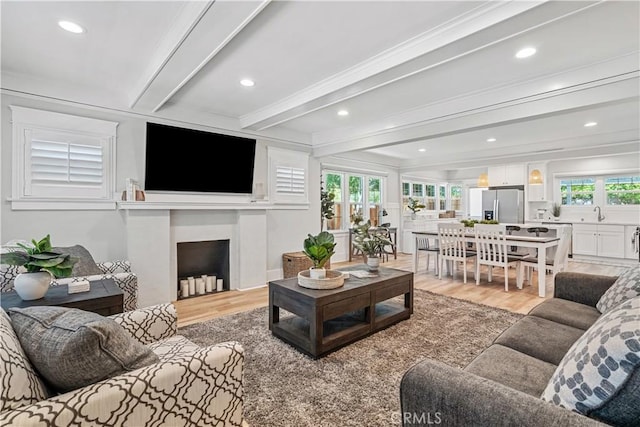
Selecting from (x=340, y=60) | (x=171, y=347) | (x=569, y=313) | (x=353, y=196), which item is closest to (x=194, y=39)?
(x=340, y=60)

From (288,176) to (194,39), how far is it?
3073 mm

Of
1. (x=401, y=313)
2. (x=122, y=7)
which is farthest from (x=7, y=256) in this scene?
(x=401, y=313)

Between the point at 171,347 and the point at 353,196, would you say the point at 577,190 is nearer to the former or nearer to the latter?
the point at 353,196

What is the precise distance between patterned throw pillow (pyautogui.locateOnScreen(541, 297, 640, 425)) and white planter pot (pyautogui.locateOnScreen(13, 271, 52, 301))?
8.60 feet

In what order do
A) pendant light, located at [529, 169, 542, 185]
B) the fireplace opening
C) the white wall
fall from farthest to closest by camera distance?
pendant light, located at [529, 169, 542, 185] < the fireplace opening < the white wall

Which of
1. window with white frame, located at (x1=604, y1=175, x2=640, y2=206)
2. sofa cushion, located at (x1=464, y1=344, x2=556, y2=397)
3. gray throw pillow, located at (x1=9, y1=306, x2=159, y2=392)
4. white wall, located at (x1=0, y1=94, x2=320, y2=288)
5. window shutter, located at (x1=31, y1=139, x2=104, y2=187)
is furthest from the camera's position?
window with white frame, located at (x1=604, y1=175, x2=640, y2=206)

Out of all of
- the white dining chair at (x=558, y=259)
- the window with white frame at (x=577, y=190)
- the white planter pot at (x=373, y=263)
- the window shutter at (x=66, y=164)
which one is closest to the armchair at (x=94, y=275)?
the window shutter at (x=66, y=164)

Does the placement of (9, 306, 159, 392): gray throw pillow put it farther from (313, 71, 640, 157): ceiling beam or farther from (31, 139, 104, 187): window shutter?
(313, 71, 640, 157): ceiling beam

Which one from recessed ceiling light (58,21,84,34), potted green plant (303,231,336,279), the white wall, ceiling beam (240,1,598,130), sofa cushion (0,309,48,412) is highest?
recessed ceiling light (58,21,84,34)

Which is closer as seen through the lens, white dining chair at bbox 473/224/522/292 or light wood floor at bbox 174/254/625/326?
light wood floor at bbox 174/254/625/326

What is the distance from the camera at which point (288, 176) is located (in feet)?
17.0

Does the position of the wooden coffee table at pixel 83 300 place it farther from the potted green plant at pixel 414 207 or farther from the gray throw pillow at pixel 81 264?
the potted green plant at pixel 414 207

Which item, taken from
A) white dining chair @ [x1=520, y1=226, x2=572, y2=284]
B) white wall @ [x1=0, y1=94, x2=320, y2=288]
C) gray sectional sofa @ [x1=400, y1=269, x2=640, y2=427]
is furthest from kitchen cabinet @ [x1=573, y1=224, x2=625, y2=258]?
white wall @ [x1=0, y1=94, x2=320, y2=288]

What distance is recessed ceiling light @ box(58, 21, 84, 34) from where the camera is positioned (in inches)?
88.4
